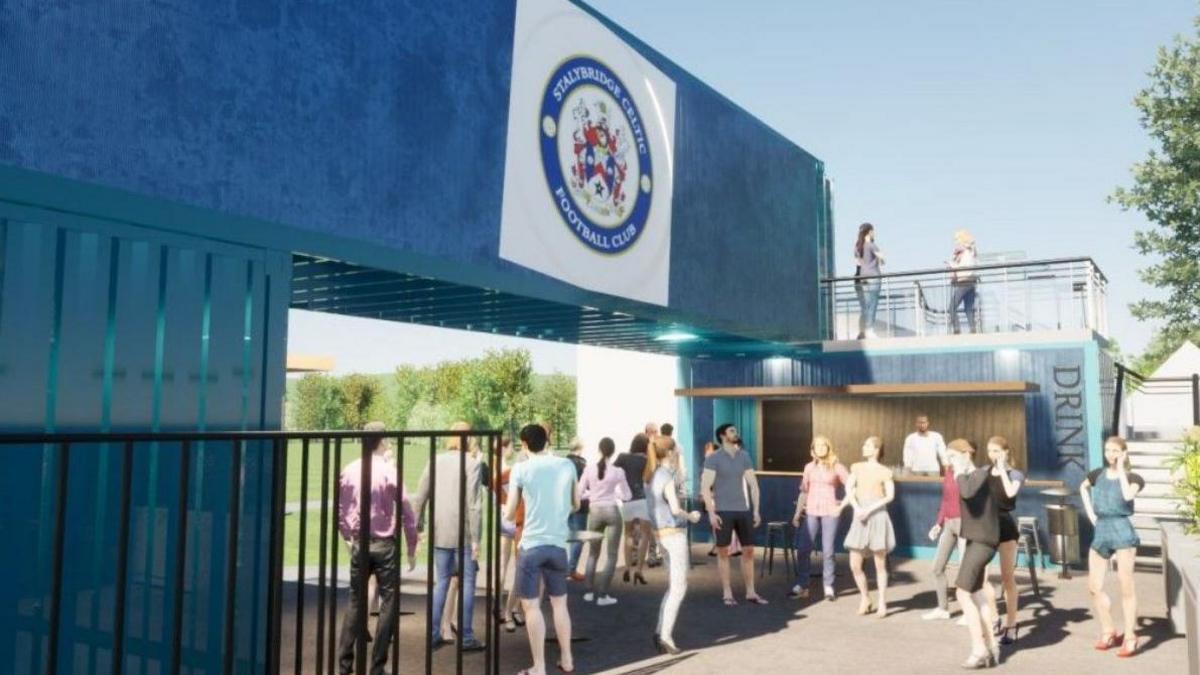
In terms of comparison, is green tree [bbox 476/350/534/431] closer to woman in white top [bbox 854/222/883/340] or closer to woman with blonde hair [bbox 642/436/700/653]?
woman in white top [bbox 854/222/883/340]

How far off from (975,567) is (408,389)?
214 feet

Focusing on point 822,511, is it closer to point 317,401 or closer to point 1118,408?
point 1118,408

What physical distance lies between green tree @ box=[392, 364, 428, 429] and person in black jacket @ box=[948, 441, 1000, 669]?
2444 inches

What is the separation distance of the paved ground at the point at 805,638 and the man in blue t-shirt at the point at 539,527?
0.73 meters

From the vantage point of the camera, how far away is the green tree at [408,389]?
6756cm

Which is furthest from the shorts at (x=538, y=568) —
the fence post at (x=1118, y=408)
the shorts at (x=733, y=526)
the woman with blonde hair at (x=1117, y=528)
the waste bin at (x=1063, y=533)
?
the fence post at (x=1118, y=408)

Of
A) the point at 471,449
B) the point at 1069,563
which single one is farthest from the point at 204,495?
the point at 1069,563

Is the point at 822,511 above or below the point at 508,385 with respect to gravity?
below

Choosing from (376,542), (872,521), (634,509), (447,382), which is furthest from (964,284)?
(447,382)

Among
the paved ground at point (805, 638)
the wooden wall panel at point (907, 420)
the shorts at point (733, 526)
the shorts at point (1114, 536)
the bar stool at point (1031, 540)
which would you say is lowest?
the paved ground at point (805, 638)

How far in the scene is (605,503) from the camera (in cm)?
933

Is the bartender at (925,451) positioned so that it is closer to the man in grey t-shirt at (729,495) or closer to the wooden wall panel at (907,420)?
the wooden wall panel at (907,420)

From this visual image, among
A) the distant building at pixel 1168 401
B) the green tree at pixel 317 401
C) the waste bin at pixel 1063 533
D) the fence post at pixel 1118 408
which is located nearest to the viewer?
the waste bin at pixel 1063 533

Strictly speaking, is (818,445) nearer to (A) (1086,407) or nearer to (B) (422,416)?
(A) (1086,407)
